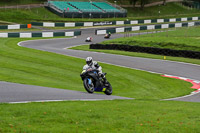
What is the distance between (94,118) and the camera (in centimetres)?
997

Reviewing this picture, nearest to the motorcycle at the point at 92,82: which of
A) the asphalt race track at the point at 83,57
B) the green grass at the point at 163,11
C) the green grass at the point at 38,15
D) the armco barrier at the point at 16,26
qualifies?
the asphalt race track at the point at 83,57

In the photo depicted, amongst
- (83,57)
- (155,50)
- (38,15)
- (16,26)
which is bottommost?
(83,57)

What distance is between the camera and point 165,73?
2519cm

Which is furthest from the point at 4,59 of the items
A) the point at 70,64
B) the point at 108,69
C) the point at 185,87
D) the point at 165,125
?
the point at 165,125

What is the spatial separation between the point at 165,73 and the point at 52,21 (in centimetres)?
4447

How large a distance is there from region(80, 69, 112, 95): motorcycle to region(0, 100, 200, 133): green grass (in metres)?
3.12

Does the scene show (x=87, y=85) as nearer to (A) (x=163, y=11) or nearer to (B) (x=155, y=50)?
(B) (x=155, y=50)

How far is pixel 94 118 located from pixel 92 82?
240 inches

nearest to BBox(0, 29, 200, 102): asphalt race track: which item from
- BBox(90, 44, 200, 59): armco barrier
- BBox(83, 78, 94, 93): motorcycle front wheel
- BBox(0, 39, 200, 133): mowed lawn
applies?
BBox(83, 78, 94, 93): motorcycle front wheel

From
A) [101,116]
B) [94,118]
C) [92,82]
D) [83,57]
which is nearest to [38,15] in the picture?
[83,57]

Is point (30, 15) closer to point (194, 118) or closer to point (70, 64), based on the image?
point (70, 64)

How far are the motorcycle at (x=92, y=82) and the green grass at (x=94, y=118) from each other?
312cm

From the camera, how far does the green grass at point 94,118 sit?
888 centimetres

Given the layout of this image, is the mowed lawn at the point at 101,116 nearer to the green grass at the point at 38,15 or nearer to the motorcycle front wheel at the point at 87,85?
the motorcycle front wheel at the point at 87,85
